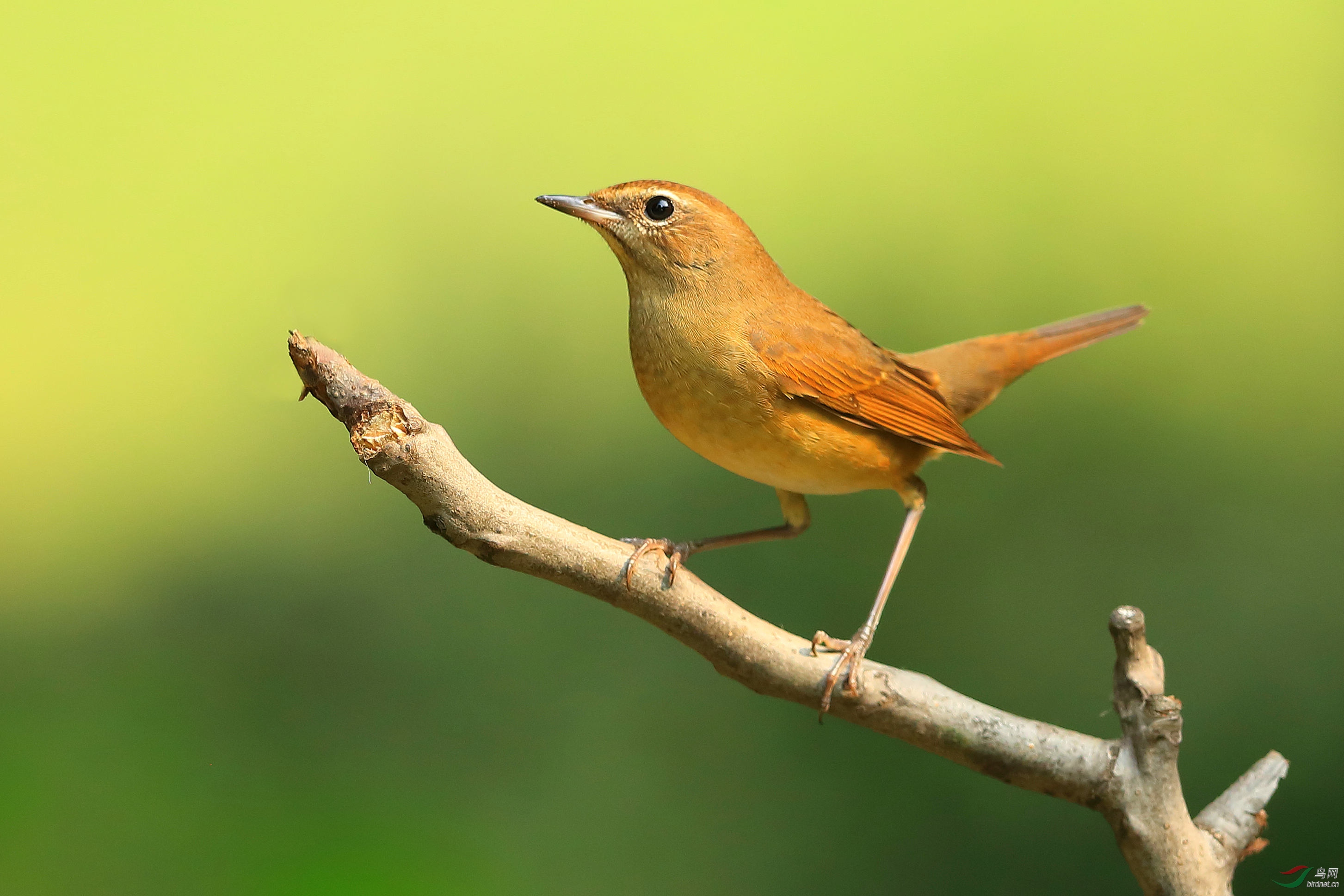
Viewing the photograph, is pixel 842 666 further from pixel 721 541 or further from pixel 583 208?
pixel 583 208

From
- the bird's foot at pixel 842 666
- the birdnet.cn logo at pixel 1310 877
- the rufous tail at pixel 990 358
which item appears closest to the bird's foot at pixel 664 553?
the bird's foot at pixel 842 666

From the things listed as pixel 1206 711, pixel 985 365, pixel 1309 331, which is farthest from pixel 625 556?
pixel 1309 331

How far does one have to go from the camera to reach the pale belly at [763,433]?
6.69 ft

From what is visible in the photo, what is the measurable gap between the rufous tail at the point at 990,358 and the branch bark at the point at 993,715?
2.85 ft

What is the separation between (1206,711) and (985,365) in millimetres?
1408

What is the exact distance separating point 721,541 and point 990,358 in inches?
35.6

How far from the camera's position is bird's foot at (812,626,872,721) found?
2006 millimetres

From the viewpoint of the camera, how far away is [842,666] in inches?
79.2

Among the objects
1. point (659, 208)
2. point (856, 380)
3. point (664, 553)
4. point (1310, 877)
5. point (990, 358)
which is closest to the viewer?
point (664, 553)

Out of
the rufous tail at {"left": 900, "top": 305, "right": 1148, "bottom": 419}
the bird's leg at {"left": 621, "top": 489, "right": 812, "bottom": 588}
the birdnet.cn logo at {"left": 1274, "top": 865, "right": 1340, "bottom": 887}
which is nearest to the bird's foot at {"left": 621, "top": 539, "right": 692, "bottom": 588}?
the bird's leg at {"left": 621, "top": 489, "right": 812, "bottom": 588}

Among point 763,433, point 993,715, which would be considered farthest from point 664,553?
point 993,715

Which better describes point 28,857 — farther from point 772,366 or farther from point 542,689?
point 772,366

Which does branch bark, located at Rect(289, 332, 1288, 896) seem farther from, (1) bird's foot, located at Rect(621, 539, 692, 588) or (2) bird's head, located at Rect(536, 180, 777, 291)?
(2) bird's head, located at Rect(536, 180, 777, 291)

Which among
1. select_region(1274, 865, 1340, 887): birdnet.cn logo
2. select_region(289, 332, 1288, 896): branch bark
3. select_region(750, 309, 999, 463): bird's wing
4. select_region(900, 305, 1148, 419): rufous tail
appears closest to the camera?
select_region(289, 332, 1288, 896): branch bark
